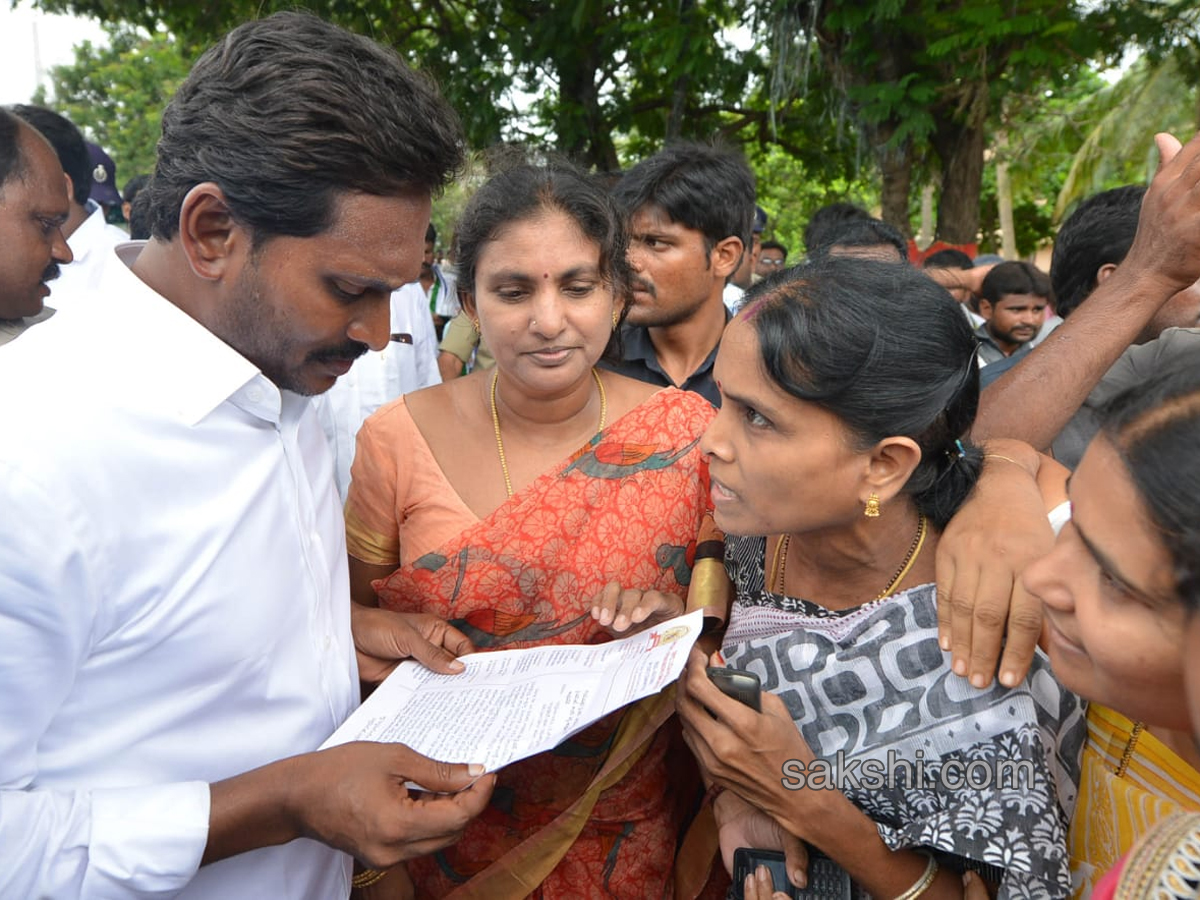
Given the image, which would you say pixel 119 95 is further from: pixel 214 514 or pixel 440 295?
pixel 214 514

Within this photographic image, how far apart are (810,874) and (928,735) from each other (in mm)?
325

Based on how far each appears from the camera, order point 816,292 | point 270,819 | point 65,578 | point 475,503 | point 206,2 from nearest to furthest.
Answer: point 65,578
point 270,819
point 816,292
point 475,503
point 206,2

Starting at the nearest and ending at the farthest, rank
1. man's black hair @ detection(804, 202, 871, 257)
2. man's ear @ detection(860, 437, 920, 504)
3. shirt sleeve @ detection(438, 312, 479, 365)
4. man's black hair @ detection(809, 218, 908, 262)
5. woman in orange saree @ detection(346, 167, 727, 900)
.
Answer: man's ear @ detection(860, 437, 920, 504) < woman in orange saree @ detection(346, 167, 727, 900) < man's black hair @ detection(809, 218, 908, 262) < man's black hair @ detection(804, 202, 871, 257) < shirt sleeve @ detection(438, 312, 479, 365)

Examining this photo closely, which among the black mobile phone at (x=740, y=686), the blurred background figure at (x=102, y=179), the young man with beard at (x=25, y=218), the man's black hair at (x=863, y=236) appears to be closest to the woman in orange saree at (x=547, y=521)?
the black mobile phone at (x=740, y=686)

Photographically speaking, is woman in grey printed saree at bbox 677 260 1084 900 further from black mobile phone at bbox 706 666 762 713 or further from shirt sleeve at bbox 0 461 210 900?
shirt sleeve at bbox 0 461 210 900

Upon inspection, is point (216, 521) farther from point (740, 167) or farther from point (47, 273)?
point (740, 167)

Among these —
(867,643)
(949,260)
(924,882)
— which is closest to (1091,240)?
(867,643)

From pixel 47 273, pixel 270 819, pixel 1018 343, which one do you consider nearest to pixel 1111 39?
pixel 1018 343

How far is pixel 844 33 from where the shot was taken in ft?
25.5

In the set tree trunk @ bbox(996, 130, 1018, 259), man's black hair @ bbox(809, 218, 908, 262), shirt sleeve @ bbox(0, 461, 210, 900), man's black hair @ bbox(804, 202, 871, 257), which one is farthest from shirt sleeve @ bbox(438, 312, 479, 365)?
tree trunk @ bbox(996, 130, 1018, 259)

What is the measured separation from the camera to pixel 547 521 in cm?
202

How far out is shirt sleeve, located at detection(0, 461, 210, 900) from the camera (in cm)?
113

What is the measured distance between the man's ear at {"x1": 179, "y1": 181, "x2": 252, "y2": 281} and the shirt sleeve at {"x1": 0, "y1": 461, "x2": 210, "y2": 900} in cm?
42

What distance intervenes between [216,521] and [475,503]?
774 mm
